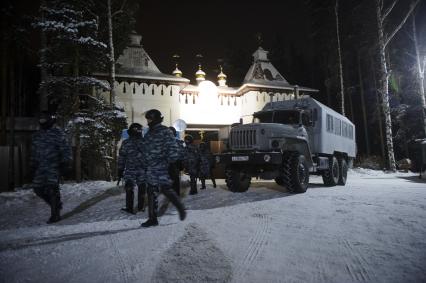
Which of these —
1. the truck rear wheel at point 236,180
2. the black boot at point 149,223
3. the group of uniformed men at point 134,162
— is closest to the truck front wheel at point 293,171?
the truck rear wheel at point 236,180

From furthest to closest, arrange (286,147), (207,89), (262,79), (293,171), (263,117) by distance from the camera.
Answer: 1. (262,79)
2. (207,89)
3. (263,117)
4. (286,147)
5. (293,171)

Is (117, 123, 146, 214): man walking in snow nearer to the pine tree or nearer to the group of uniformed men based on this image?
the group of uniformed men

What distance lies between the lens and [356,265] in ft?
10.8

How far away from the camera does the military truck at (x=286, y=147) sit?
8477 millimetres

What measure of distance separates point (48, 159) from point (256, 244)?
404cm

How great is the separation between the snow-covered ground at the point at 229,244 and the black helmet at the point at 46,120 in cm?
183

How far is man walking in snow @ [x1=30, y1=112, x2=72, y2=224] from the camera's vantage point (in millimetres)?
5593

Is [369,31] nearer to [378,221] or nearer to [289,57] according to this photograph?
[378,221]

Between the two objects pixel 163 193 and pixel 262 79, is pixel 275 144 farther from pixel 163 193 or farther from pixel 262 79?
pixel 262 79

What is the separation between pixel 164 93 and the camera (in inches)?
955

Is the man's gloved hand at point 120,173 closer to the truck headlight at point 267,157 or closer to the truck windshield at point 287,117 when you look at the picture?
the truck headlight at point 267,157

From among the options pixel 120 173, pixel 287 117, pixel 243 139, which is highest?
pixel 287 117

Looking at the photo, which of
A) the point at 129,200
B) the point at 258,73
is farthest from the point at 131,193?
the point at 258,73

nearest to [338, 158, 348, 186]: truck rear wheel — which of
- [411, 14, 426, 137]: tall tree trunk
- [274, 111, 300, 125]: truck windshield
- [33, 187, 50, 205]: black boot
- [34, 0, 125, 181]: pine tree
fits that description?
[274, 111, 300, 125]: truck windshield
